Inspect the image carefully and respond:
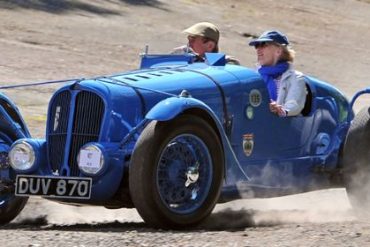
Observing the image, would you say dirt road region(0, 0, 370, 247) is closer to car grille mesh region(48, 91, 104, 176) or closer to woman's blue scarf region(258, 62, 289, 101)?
car grille mesh region(48, 91, 104, 176)

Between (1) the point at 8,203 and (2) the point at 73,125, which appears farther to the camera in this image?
(1) the point at 8,203

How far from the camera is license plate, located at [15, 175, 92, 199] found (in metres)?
8.28

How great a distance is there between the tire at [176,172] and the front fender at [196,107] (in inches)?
4.0

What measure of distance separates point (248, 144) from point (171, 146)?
1.06 metres

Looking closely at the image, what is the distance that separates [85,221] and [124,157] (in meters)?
1.60

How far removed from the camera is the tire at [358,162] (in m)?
9.83

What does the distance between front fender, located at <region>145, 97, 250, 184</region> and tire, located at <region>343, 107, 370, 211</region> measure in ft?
3.71

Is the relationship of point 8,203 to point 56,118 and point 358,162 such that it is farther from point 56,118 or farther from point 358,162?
point 358,162

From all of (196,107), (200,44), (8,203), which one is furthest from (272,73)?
(8,203)

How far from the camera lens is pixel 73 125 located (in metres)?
8.74

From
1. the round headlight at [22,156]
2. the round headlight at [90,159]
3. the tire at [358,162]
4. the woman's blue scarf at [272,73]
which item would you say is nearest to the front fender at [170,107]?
the round headlight at [90,159]

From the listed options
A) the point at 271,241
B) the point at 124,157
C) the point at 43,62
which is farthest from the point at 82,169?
the point at 43,62

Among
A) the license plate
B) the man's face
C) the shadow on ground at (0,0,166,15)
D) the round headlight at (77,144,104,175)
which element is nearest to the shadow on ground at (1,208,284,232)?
the license plate

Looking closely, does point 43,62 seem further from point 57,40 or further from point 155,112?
point 155,112
